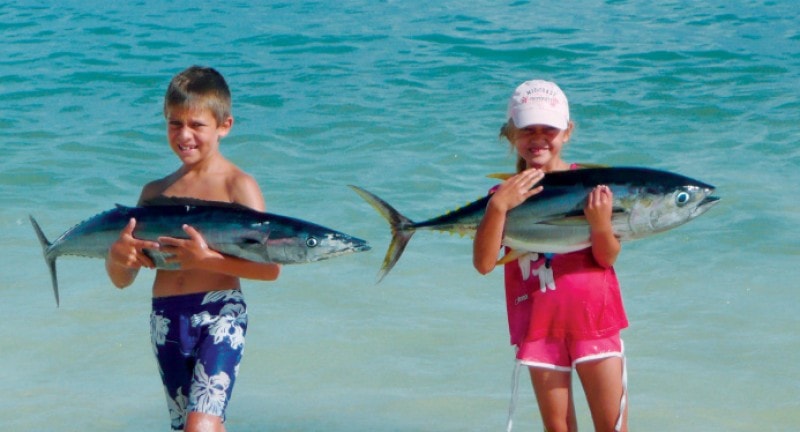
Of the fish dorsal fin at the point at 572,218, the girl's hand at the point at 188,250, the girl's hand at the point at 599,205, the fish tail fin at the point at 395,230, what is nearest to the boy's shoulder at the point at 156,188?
the girl's hand at the point at 188,250

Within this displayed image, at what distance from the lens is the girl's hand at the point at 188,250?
374 cm

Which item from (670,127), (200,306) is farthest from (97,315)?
(670,127)

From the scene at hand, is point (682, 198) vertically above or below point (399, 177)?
above

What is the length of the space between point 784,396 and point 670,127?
5898 mm

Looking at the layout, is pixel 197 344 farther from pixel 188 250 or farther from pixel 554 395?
pixel 554 395

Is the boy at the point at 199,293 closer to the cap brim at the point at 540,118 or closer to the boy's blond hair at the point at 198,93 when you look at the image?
the boy's blond hair at the point at 198,93

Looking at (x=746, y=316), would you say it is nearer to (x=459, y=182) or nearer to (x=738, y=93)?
(x=459, y=182)

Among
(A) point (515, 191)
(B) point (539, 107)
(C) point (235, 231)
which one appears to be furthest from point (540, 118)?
(C) point (235, 231)

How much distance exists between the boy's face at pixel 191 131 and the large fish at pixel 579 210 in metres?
0.74

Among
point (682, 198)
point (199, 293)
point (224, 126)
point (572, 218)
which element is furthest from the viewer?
point (224, 126)

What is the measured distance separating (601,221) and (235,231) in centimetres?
123

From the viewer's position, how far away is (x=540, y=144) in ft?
13.4

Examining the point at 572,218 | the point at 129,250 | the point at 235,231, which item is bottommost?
the point at 129,250

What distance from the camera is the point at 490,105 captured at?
12336mm
